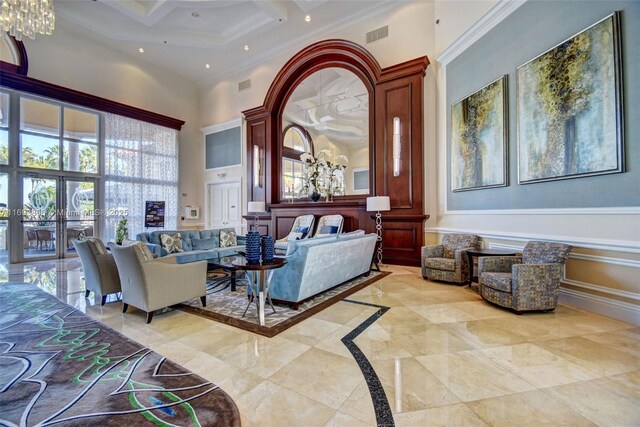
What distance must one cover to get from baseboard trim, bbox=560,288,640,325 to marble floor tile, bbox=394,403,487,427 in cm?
259

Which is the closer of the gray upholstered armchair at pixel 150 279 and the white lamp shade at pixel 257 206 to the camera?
the gray upholstered armchair at pixel 150 279

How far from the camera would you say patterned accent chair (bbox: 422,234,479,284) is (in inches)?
174

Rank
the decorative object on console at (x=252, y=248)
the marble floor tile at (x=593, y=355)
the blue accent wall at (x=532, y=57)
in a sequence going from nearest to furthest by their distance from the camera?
the marble floor tile at (x=593, y=355), the blue accent wall at (x=532, y=57), the decorative object on console at (x=252, y=248)

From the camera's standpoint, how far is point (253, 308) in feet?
11.4

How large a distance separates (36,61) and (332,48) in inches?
285

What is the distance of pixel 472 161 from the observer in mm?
4988

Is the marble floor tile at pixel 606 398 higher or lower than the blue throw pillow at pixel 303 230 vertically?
lower

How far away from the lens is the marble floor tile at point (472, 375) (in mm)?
1813

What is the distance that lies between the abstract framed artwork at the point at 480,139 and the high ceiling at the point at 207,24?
3255mm

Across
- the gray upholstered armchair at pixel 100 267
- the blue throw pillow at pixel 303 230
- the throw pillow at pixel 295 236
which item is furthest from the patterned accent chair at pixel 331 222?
the gray upholstered armchair at pixel 100 267

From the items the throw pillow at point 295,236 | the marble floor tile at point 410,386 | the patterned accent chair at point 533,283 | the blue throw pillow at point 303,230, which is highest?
the blue throw pillow at point 303,230

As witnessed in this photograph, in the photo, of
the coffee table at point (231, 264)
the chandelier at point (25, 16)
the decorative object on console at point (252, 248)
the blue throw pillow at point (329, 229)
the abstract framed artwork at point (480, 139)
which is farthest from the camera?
the blue throw pillow at point (329, 229)

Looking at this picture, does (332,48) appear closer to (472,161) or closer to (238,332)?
(472,161)

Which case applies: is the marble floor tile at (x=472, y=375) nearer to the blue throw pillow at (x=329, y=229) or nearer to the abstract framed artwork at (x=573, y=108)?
the abstract framed artwork at (x=573, y=108)
